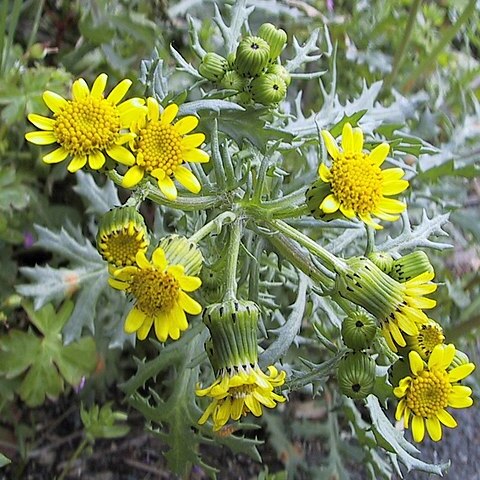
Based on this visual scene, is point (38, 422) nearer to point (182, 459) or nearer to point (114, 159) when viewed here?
point (182, 459)

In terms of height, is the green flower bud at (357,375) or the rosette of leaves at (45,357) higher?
the green flower bud at (357,375)

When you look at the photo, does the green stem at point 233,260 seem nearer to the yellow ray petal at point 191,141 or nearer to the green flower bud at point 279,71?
the yellow ray petal at point 191,141

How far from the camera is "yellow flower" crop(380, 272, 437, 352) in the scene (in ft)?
4.38

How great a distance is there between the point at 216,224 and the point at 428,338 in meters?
0.46

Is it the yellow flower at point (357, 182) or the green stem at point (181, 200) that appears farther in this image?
the green stem at point (181, 200)

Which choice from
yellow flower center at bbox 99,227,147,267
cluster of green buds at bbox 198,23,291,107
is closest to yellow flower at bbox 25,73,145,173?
yellow flower center at bbox 99,227,147,267

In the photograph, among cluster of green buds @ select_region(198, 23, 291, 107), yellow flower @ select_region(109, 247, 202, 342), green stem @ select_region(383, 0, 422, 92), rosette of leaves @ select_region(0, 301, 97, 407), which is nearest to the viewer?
yellow flower @ select_region(109, 247, 202, 342)

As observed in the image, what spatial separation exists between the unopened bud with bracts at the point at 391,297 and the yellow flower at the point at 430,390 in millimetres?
66

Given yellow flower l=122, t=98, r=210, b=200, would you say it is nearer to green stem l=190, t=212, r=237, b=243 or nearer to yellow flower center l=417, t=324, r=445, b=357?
green stem l=190, t=212, r=237, b=243

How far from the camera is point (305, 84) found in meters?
2.89

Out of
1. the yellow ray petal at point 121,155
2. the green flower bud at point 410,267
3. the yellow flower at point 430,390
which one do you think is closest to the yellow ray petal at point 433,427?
the yellow flower at point 430,390

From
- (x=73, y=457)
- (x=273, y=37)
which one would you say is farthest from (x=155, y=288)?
(x=73, y=457)

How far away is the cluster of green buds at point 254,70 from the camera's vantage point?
1513mm

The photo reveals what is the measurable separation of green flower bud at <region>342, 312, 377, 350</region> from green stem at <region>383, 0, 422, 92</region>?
1.33 m
